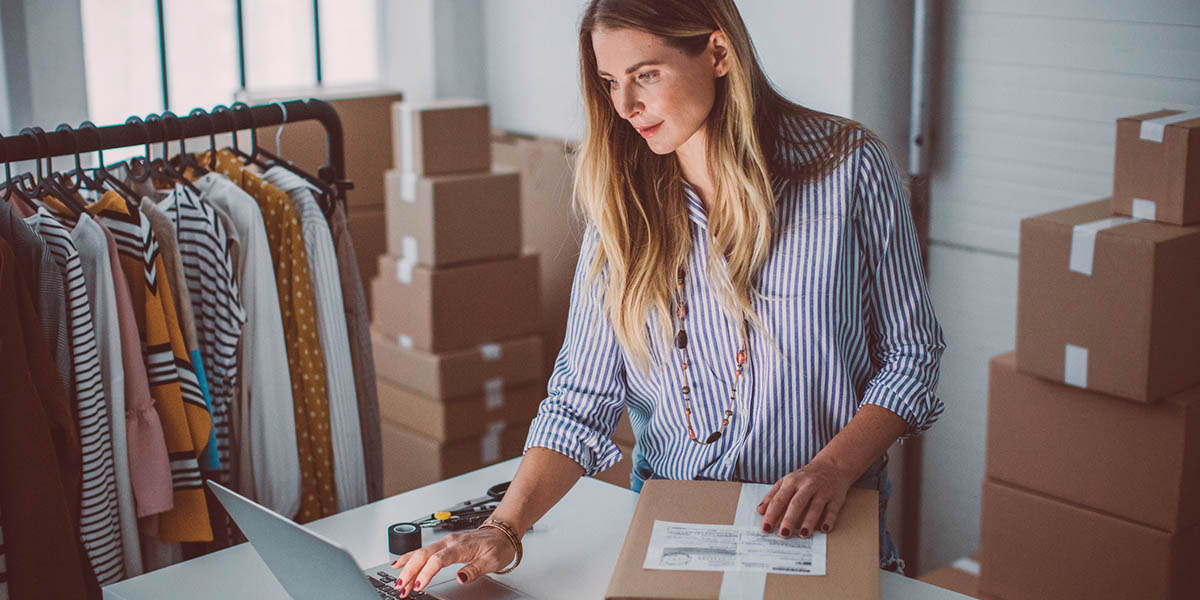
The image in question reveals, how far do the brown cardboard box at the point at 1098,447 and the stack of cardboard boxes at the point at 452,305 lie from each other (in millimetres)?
1383

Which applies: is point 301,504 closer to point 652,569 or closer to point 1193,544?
point 652,569

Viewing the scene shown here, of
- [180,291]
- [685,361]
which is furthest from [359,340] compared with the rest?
[685,361]

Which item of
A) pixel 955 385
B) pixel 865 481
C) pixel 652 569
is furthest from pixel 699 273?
pixel 955 385

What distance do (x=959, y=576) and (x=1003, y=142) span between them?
1084mm

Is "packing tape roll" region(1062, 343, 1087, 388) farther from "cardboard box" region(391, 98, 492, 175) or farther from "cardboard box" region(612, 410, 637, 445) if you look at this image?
"cardboard box" region(391, 98, 492, 175)

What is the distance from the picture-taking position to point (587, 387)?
1.52 metres

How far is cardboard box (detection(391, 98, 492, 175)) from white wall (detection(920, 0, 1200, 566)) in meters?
1.22

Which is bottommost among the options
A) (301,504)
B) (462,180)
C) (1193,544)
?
(1193,544)

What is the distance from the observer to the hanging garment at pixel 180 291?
1.80 meters

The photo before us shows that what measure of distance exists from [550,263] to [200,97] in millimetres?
1339

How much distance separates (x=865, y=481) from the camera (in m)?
1.50

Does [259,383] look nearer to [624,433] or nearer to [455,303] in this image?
[455,303]

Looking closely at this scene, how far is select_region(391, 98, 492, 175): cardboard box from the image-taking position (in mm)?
3143

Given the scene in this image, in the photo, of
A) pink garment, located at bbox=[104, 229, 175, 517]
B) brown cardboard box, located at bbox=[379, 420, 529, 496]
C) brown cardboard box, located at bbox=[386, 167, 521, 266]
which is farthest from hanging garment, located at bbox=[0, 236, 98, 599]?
brown cardboard box, located at bbox=[379, 420, 529, 496]
